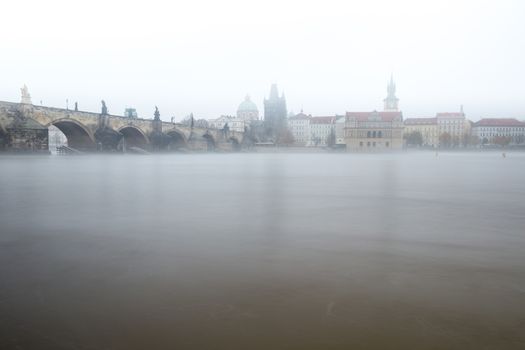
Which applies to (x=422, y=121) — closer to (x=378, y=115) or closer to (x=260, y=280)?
(x=378, y=115)

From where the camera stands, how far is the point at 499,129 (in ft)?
493

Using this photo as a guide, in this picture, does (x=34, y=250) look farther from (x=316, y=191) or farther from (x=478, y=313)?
(x=316, y=191)

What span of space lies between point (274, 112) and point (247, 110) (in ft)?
130

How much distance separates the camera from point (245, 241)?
5.89m

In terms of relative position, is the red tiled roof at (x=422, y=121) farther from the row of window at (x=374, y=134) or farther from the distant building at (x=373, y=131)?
the row of window at (x=374, y=134)

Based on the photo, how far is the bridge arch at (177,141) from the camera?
71544mm

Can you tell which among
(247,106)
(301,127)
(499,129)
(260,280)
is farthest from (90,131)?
(247,106)

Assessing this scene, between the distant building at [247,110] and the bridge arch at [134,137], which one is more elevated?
the distant building at [247,110]

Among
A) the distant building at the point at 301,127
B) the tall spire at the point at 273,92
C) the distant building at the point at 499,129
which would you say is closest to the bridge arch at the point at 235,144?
the tall spire at the point at 273,92

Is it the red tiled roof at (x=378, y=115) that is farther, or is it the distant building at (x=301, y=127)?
the distant building at (x=301, y=127)

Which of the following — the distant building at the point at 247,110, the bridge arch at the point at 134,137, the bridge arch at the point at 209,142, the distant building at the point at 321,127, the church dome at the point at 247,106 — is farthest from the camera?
the church dome at the point at 247,106

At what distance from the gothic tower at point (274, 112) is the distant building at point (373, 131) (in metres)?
32.2

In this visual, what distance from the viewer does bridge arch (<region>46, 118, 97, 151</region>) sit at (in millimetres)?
48656

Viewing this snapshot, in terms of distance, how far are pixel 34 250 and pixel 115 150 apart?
51791 mm
